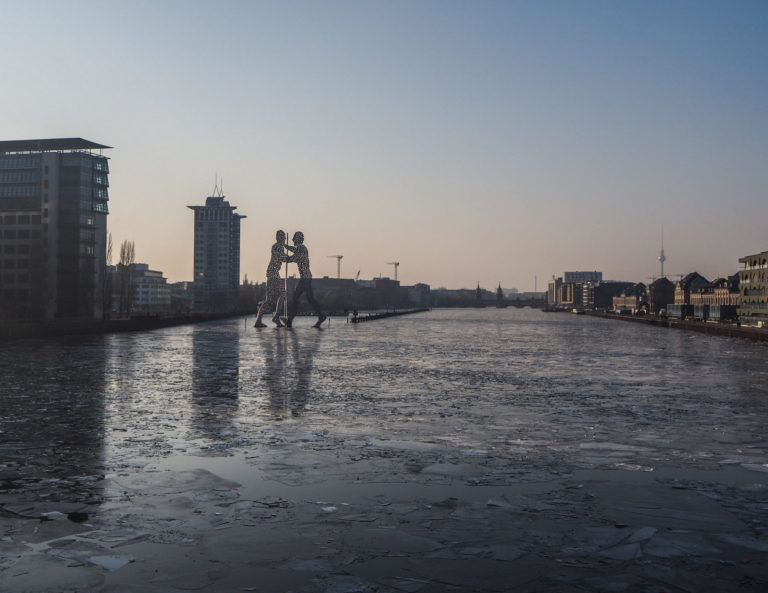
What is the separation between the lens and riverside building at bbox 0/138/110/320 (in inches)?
4102

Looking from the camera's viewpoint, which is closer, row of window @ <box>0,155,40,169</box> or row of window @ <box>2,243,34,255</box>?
row of window @ <box>2,243,34,255</box>

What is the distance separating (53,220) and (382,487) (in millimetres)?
108644

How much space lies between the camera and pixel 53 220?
107 metres

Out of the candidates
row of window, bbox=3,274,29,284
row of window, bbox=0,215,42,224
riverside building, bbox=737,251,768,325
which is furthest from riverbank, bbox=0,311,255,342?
riverside building, bbox=737,251,768,325

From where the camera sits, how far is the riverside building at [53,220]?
104188 millimetres

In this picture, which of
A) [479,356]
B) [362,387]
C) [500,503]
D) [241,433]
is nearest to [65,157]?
[479,356]

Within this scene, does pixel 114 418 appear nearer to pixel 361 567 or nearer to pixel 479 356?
pixel 361 567

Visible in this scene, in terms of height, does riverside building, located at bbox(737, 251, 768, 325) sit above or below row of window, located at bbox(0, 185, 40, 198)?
below

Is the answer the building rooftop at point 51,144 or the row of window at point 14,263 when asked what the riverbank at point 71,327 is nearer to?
the row of window at point 14,263

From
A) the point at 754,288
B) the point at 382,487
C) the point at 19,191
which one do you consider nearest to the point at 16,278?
the point at 19,191

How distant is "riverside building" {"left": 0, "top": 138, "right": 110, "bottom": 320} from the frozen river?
8593cm

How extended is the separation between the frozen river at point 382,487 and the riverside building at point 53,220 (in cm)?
8593

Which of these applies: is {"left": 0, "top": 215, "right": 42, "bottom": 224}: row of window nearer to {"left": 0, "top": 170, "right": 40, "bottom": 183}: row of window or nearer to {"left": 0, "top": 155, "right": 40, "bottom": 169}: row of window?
{"left": 0, "top": 170, "right": 40, "bottom": 183}: row of window

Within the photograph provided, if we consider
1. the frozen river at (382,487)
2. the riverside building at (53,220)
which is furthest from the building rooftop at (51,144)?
the frozen river at (382,487)
